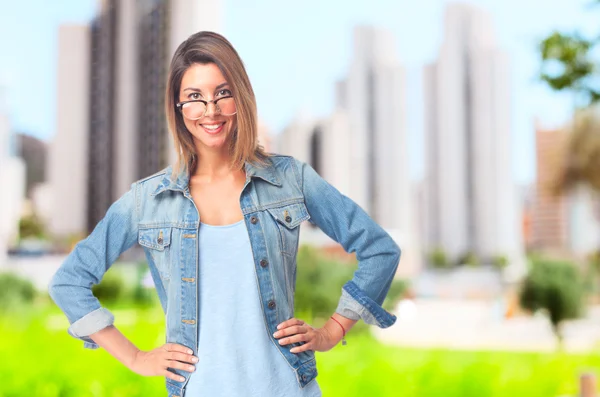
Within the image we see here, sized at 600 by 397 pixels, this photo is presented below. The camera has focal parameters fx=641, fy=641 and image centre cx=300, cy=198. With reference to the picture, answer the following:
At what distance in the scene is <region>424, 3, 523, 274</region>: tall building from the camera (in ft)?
67.9

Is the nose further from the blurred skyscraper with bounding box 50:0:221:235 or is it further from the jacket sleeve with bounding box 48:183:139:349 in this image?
the blurred skyscraper with bounding box 50:0:221:235

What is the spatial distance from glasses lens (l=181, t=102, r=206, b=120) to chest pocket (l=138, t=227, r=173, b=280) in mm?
141

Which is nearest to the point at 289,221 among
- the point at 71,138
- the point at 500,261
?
the point at 71,138

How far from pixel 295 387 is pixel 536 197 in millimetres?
23004

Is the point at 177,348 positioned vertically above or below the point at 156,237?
below

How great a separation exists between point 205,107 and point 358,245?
258mm

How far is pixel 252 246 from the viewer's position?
75cm

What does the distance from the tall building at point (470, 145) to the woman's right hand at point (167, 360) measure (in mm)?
20828

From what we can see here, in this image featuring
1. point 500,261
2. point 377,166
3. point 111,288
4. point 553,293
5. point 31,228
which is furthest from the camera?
point 500,261

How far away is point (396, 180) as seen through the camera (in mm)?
19125

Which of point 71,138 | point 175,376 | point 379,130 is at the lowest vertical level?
point 175,376

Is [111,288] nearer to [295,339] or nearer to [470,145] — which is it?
[295,339]

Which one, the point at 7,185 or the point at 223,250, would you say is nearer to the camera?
the point at 223,250

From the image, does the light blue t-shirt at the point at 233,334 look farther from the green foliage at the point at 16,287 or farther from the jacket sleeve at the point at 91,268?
the green foliage at the point at 16,287
